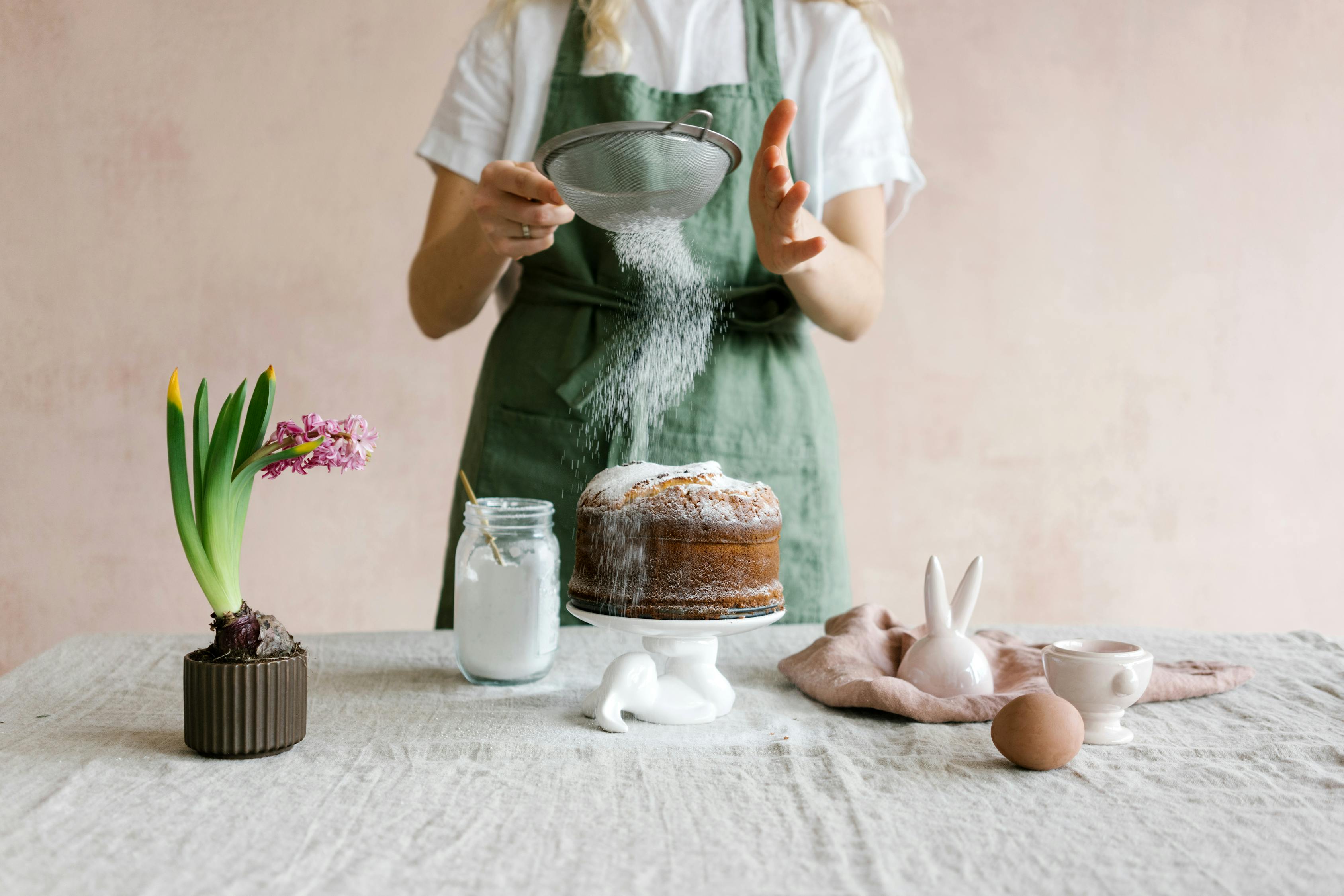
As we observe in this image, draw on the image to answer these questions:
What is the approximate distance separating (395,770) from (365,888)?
0.20 m

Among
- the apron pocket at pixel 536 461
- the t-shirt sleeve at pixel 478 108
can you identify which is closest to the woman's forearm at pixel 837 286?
the apron pocket at pixel 536 461

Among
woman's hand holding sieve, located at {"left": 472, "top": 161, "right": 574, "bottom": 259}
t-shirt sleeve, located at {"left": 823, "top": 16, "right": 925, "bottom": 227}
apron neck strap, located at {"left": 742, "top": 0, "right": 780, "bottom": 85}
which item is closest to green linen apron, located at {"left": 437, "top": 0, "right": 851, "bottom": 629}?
apron neck strap, located at {"left": 742, "top": 0, "right": 780, "bottom": 85}

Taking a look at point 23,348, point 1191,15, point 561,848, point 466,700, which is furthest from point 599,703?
point 1191,15

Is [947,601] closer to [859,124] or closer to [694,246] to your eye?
[694,246]

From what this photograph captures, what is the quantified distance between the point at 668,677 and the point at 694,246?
2.29ft

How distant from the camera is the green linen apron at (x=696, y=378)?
1.47 m

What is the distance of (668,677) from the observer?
102 centimetres

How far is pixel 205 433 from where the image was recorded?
0.93 meters

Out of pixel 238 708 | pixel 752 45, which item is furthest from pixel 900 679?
pixel 752 45

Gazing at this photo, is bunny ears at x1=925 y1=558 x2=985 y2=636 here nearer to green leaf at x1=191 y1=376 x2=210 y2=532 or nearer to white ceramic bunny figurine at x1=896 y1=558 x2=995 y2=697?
white ceramic bunny figurine at x1=896 y1=558 x2=995 y2=697

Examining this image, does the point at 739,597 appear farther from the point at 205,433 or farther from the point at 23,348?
the point at 23,348

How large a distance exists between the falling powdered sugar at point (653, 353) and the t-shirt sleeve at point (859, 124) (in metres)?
0.31

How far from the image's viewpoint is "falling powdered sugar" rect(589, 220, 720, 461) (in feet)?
4.51

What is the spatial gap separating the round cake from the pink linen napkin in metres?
0.11
